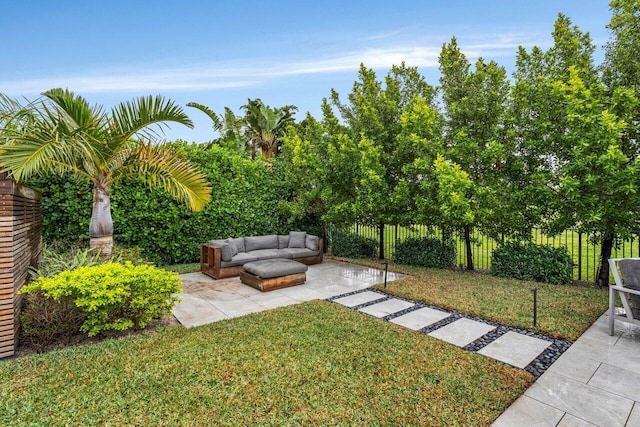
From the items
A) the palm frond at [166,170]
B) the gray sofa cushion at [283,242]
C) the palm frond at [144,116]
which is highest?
the palm frond at [144,116]

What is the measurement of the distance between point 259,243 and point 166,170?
3295 mm

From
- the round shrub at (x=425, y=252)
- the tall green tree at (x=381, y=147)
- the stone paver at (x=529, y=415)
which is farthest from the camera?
the round shrub at (x=425, y=252)

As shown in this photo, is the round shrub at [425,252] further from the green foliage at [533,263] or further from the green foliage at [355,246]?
the green foliage at [533,263]

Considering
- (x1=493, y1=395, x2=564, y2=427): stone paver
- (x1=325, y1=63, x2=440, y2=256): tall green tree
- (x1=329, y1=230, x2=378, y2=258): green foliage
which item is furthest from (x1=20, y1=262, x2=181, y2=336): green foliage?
(x1=329, y1=230, x2=378, y2=258): green foliage

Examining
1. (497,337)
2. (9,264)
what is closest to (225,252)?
(9,264)

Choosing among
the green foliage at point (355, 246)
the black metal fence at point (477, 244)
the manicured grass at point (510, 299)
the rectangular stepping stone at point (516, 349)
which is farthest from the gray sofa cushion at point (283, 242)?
the rectangular stepping stone at point (516, 349)

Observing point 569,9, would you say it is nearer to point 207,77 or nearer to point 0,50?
point 207,77

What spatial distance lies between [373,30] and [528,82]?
4396 millimetres

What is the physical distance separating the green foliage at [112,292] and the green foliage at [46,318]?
0.08 metres

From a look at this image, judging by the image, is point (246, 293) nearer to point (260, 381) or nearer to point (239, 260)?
point (239, 260)

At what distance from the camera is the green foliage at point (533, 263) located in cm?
663

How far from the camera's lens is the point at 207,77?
11047 millimetres

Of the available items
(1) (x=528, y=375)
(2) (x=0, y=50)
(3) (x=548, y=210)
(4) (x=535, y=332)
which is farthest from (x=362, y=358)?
(2) (x=0, y=50)

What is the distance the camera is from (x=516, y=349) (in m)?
3.79
